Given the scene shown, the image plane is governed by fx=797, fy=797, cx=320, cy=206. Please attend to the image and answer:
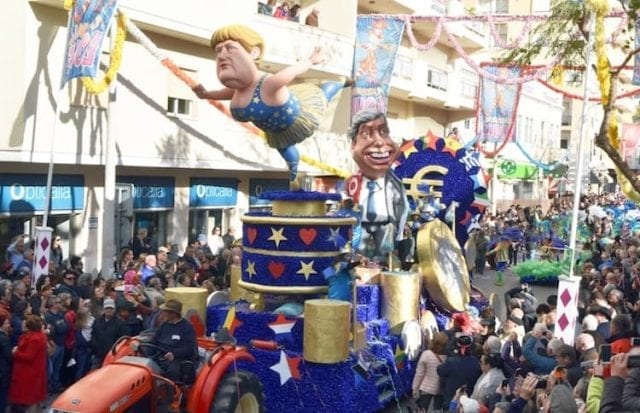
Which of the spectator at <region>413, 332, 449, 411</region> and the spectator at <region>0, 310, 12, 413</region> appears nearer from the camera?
the spectator at <region>0, 310, 12, 413</region>

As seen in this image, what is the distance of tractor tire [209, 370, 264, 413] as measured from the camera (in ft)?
24.4

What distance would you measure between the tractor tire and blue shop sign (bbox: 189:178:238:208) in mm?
13309

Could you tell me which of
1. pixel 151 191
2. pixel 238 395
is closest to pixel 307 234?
pixel 238 395

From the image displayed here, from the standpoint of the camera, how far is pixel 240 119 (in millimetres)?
11422

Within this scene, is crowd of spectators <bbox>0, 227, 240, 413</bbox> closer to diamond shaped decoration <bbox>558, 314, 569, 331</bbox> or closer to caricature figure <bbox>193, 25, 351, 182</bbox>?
caricature figure <bbox>193, 25, 351, 182</bbox>

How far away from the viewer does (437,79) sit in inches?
1328

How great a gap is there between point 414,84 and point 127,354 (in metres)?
25.0

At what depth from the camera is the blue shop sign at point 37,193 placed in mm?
15633

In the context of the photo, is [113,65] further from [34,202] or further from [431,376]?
[431,376]

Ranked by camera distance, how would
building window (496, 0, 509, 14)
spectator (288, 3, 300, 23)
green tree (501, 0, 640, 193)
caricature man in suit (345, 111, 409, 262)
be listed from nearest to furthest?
green tree (501, 0, 640, 193), caricature man in suit (345, 111, 409, 262), spectator (288, 3, 300, 23), building window (496, 0, 509, 14)

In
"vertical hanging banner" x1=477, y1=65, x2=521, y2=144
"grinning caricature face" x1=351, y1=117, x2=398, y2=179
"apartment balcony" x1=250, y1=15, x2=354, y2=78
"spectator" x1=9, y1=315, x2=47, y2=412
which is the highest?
"apartment balcony" x1=250, y1=15, x2=354, y2=78

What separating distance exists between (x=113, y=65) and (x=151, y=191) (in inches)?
164

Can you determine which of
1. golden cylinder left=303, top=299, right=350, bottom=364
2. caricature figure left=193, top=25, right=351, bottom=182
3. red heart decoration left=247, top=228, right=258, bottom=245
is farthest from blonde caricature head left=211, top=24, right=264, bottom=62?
golden cylinder left=303, top=299, right=350, bottom=364

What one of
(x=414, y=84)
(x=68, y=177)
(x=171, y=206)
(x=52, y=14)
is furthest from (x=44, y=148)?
(x=414, y=84)
